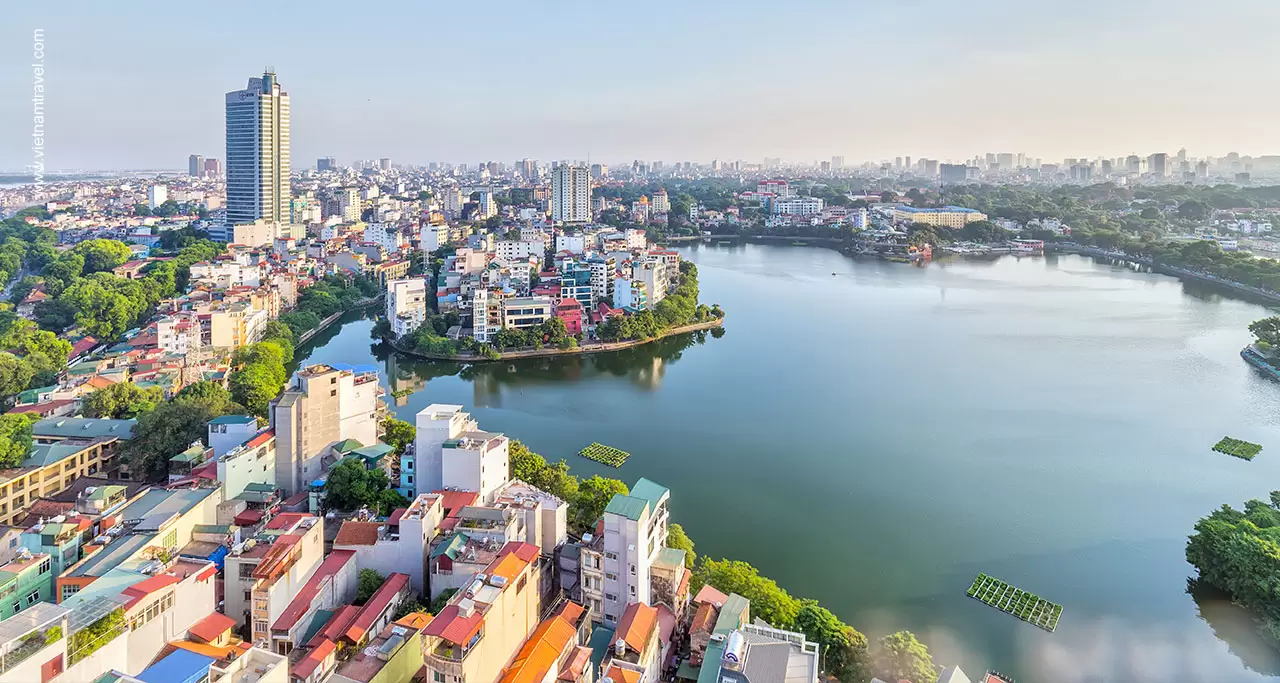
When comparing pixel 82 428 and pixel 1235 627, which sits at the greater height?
pixel 82 428

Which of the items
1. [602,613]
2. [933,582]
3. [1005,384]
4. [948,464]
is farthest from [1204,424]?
[602,613]

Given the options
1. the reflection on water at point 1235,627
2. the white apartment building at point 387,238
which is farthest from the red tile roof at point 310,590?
the white apartment building at point 387,238

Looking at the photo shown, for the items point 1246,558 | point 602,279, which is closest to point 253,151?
point 602,279

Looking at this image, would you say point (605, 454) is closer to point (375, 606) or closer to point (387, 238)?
point (375, 606)

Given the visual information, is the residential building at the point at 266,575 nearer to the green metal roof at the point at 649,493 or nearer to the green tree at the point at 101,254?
the green metal roof at the point at 649,493

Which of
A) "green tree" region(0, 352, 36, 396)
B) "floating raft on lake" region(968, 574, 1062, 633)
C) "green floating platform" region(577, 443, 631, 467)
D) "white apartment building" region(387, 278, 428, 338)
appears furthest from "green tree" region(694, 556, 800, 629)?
"white apartment building" region(387, 278, 428, 338)

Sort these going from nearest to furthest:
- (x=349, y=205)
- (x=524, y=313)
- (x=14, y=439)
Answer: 1. (x=14, y=439)
2. (x=524, y=313)
3. (x=349, y=205)

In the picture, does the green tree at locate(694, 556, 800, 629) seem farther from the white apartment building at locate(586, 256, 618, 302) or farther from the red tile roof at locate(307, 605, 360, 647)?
the white apartment building at locate(586, 256, 618, 302)
